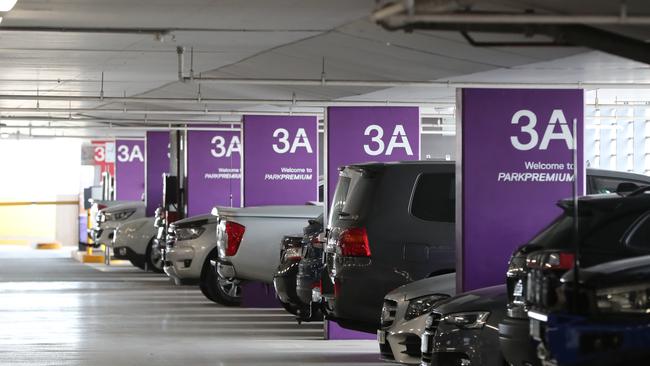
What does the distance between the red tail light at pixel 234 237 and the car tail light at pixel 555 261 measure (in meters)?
9.50

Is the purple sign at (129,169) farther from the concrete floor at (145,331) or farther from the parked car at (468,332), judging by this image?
the parked car at (468,332)

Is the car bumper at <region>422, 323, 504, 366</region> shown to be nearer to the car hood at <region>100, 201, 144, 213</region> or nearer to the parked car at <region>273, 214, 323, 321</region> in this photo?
the parked car at <region>273, 214, 323, 321</region>

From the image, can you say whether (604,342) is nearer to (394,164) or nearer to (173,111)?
(394,164)

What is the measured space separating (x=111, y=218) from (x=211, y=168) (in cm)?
333

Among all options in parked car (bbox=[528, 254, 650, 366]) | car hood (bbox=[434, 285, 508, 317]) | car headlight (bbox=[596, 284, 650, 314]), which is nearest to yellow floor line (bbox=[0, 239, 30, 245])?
car hood (bbox=[434, 285, 508, 317])

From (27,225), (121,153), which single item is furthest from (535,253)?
(27,225)

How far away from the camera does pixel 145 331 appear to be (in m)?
14.9

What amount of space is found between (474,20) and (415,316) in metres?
4.55

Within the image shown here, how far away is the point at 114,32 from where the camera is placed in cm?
1298

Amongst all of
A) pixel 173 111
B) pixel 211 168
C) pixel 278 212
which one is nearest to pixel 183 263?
pixel 278 212

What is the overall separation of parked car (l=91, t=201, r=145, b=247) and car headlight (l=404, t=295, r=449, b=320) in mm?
16551

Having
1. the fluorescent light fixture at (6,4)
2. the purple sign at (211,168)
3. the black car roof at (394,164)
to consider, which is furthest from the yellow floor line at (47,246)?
the fluorescent light fixture at (6,4)

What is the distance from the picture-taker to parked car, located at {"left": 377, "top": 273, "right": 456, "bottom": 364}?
971cm

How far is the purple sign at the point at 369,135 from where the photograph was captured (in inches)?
586
